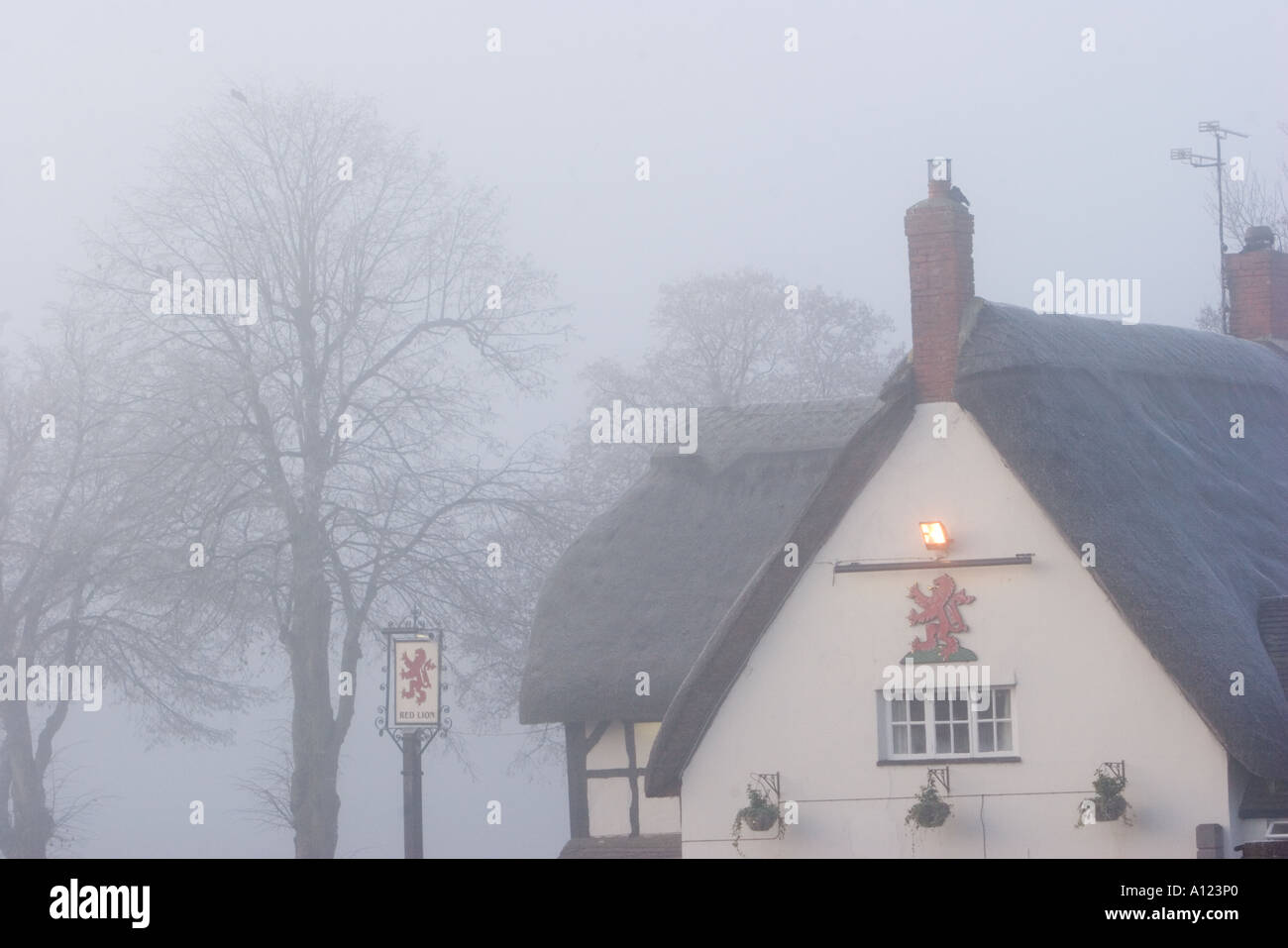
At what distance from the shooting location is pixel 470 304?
1148 inches

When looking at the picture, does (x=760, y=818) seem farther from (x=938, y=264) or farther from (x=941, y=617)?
(x=938, y=264)

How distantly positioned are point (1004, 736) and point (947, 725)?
0.51 metres

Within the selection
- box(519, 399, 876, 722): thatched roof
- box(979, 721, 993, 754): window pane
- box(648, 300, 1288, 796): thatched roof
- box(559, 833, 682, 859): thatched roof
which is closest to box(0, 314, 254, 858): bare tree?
box(519, 399, 876, 722): thatched roof

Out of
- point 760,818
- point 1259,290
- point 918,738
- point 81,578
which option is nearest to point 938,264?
point 918,738

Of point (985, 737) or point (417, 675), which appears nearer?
point (985, 737)

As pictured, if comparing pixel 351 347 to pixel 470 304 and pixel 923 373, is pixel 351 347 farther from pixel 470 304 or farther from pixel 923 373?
pixel 923 373

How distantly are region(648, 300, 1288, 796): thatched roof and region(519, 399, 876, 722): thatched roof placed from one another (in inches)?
160

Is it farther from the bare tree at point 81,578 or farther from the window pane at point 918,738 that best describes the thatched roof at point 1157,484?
the bare tree at point 81,578

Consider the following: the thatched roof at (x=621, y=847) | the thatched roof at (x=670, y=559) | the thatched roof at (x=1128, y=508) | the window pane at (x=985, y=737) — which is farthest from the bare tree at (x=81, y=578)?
the window pane at (x=985, y=737)

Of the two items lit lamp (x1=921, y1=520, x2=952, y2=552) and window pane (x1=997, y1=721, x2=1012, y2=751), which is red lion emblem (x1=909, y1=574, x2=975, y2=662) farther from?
window pane (x1=997, y1=721, x2=1012, y2=751)

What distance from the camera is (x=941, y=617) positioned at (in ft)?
50.2

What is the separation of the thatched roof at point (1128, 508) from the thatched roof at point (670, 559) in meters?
4.06

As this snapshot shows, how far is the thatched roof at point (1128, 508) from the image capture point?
46.2 feet
